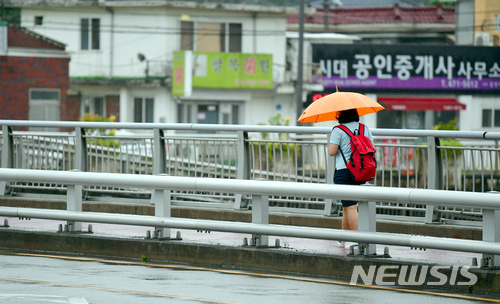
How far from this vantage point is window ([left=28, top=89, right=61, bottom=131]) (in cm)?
3588

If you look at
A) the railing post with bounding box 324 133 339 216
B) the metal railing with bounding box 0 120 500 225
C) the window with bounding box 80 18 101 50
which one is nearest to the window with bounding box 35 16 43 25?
the window with bounding box 80 18 101 50

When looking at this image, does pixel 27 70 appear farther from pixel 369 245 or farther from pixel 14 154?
pixel 369 245

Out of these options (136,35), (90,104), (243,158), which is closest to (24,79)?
(136,35)

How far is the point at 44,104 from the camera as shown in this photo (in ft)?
119

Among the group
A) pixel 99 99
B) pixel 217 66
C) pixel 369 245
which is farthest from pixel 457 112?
pixel 369 245

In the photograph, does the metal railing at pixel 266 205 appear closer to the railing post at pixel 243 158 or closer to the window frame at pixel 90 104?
the railing post at pixel 243 158

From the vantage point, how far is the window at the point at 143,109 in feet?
140

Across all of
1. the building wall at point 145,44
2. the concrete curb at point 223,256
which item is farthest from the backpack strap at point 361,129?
the building wall at point 145,44

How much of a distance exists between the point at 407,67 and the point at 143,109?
1368cm

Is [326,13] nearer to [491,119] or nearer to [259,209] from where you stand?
[491,119]

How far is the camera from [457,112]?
4272cm

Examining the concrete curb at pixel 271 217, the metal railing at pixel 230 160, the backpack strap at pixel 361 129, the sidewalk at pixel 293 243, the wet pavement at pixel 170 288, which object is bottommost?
the wet pavement at pixel 170 288

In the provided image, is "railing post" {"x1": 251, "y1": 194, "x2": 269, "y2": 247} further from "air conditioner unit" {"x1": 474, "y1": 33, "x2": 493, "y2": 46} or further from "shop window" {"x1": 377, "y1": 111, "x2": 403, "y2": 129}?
"air conditioner unit" {"x1": 474, "y1": 33, "x2": 493, "y2": 46}

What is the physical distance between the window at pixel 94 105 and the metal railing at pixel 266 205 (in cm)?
3396
